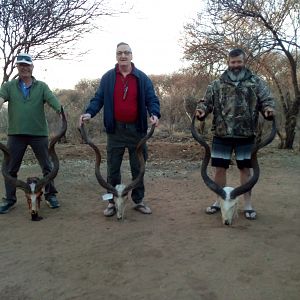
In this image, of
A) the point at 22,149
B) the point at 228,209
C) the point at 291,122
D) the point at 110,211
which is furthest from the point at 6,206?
the point at 291,122

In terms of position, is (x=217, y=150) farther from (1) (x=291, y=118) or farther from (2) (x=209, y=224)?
(1) (x=291, y=118)

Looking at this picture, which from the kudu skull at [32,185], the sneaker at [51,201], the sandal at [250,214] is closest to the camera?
the sandal at [250,214]

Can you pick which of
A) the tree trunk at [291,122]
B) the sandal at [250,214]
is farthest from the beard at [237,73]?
the tree trunk at [291,122]

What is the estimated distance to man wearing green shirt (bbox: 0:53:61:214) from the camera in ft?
20.9

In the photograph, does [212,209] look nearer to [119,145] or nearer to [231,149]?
[231,149]

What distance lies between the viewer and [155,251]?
16.4 ft

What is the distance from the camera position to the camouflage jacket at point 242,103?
5.85m

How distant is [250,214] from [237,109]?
1504mm

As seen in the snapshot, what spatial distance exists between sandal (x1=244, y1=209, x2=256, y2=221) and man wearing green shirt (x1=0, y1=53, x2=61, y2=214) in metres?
3.09

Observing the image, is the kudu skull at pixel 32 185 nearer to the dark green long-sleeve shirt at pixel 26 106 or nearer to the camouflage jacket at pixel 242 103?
the dark green long-sleeve shirt at pixel 26 106

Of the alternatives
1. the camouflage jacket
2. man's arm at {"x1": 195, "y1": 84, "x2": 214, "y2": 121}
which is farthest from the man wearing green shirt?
the camouflage jacket

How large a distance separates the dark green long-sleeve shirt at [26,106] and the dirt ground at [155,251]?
1.30 m

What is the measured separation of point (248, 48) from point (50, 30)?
19.6 feet

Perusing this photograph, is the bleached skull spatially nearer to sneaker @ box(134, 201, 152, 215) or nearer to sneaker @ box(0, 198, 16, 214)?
sneaker @ box(134, 201, 152, 215)
